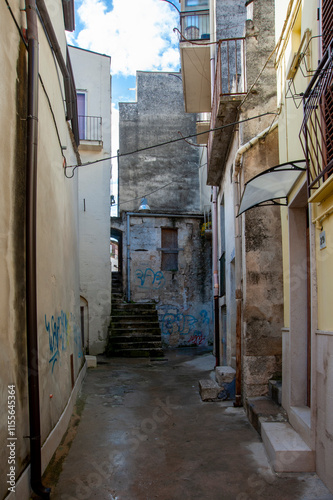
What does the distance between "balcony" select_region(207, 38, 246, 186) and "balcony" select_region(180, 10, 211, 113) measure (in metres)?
1.66

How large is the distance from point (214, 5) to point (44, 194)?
26.1ft

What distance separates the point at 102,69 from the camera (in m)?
15.2

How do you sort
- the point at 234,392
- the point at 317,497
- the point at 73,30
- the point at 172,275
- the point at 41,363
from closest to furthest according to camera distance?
the point at 317,497 → the point at 41,363 → the point at 234,392 → the point at 73,30 → the point at 172,275

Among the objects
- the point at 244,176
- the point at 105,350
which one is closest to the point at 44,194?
the point at 244,176

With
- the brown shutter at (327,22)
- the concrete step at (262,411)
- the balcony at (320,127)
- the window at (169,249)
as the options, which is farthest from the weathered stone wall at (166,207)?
the brown shutter at (327,22)

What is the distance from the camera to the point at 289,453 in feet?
14.0

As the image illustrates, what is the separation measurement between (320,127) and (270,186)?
1566 millimetres

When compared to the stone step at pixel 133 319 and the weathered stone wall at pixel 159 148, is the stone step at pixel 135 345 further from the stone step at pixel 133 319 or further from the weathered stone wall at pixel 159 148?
the weathered stone wall at pixel 159 148

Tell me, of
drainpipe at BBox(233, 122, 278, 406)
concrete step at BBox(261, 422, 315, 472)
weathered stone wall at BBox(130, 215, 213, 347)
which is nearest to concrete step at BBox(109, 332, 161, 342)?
weathered stone wall at BBox(130, 215, 213, 347)

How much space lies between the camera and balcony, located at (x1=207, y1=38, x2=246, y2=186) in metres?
7.41

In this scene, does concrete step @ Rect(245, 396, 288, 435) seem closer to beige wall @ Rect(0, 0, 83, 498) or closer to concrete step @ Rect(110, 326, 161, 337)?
beige wall @ Rect(0, 0, 83, 498)

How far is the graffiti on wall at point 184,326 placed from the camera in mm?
17117

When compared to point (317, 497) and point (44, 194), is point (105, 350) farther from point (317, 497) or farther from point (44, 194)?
point (317, 497)

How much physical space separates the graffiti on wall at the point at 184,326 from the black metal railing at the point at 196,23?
957 cm
